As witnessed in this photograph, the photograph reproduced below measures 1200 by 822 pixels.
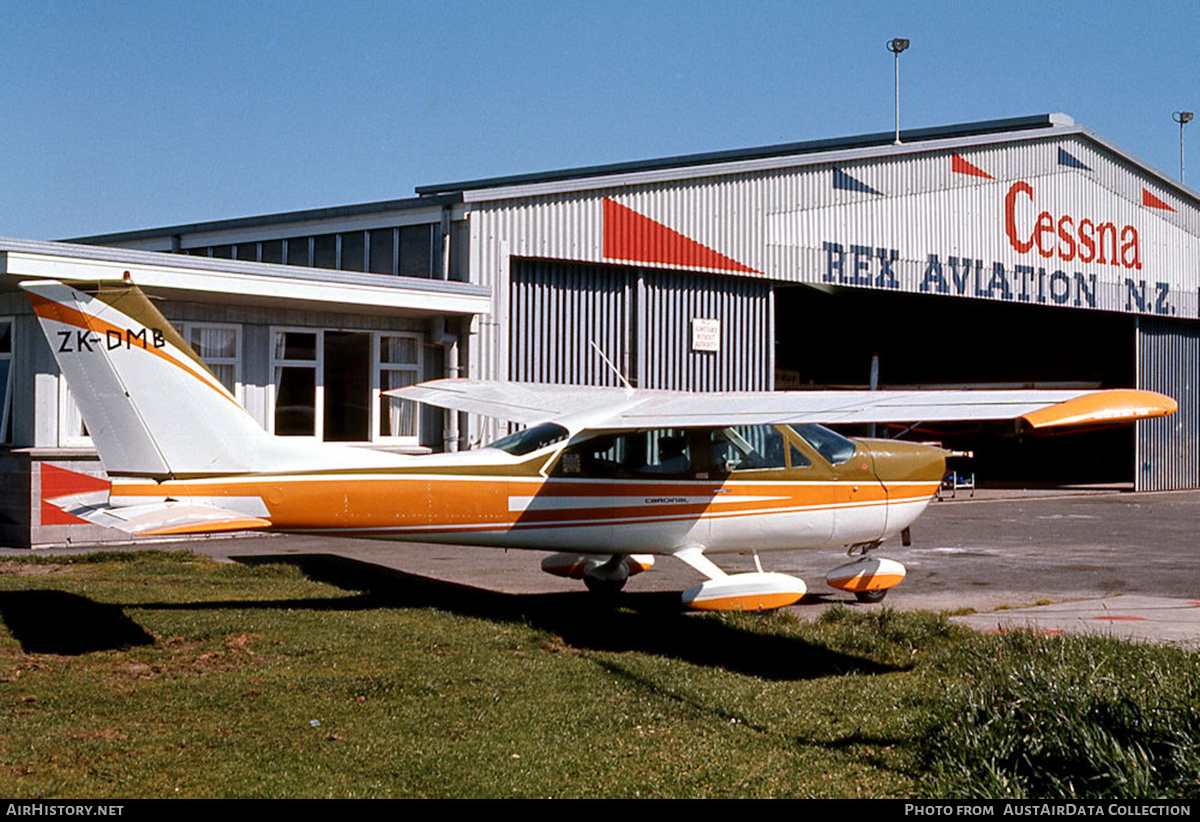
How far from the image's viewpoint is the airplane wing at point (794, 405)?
26.5 ft

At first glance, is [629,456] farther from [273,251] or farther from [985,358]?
[985,358]

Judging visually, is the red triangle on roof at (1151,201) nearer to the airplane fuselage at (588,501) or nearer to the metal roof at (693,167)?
the metal roof at (693,167)

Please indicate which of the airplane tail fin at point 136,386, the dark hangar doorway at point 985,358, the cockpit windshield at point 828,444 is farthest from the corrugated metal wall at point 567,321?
the dark hangar doorway at point 985,358

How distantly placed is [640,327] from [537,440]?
37.2ft

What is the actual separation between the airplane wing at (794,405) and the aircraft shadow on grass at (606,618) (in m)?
1.84

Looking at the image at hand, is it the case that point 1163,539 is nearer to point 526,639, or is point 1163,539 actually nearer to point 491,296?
point 491,296

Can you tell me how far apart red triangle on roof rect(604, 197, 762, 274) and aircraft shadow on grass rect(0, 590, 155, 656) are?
12800 mm

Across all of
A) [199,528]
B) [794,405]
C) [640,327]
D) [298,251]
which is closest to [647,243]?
Result: [640,327]

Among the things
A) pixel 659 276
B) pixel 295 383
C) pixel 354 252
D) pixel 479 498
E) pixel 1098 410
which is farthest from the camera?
pixel 659 276

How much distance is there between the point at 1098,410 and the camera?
26.2 ft

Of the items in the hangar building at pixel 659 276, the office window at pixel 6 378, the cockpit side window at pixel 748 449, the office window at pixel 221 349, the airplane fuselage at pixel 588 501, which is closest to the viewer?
the airplane fuselage at pixel 588 501

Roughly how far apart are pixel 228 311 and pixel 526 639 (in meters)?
10.5

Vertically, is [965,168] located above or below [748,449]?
above

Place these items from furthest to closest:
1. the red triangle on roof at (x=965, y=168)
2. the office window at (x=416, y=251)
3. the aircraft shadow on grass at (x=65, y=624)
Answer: the red triangle on roof at (x=965, y=168)
the office window at (x=416, y=251)
the aircraft shadow on grass at (x=65, y=624)
